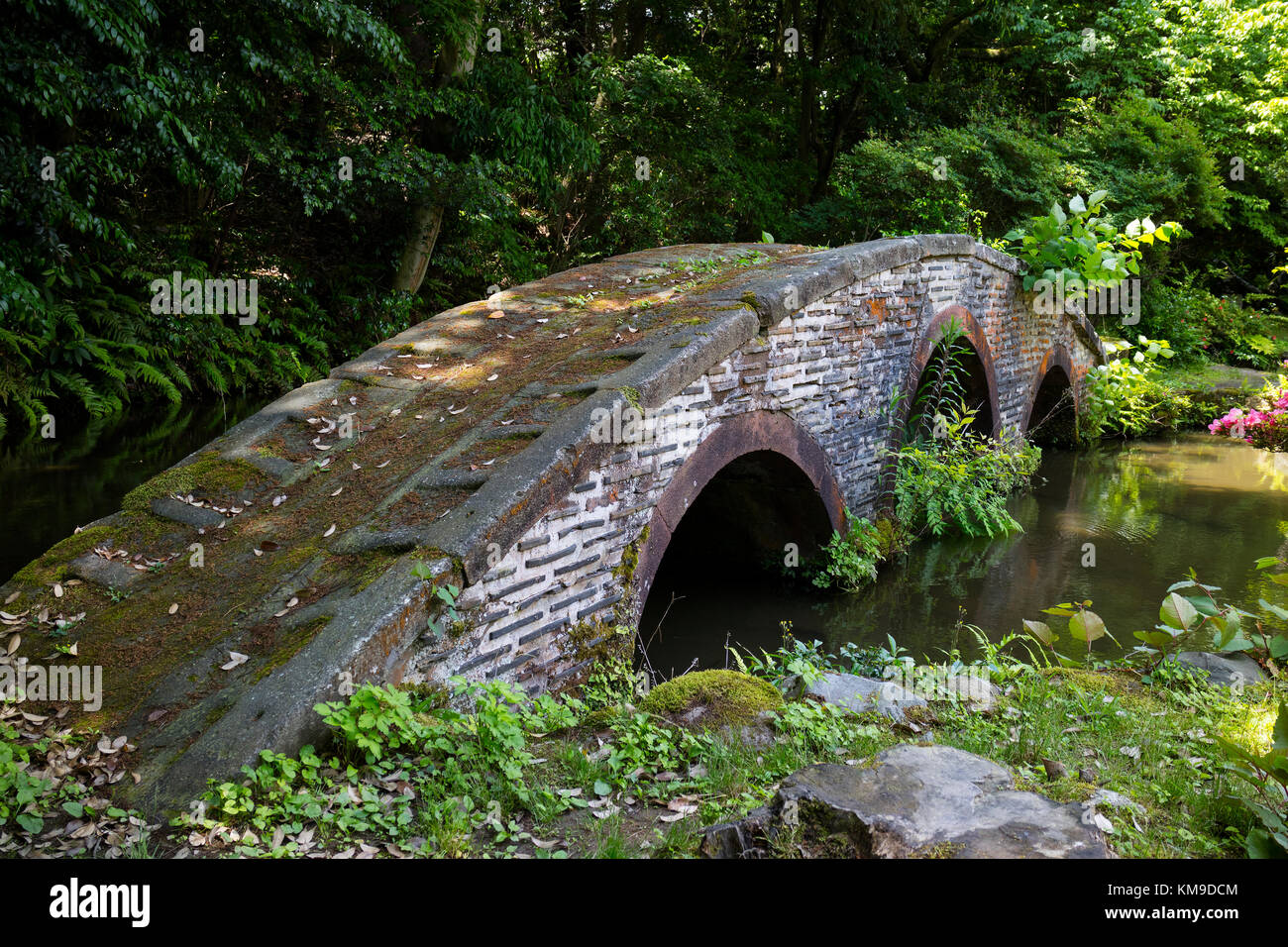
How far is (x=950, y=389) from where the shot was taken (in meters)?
9.71

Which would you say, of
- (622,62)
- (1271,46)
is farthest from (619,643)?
(1271,46)

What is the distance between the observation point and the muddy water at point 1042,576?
22.1 ft

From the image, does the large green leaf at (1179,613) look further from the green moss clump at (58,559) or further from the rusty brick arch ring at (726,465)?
the green moss clump at (58,559)

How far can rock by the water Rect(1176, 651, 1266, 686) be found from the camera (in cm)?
451

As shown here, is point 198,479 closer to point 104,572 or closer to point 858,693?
point 104,572

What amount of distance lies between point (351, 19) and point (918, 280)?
5.33 meters

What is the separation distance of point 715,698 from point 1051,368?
10219 mm

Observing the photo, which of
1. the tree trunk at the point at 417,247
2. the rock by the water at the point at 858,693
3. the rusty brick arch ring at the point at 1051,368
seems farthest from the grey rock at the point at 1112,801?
the tree trunk at the point at 417,247

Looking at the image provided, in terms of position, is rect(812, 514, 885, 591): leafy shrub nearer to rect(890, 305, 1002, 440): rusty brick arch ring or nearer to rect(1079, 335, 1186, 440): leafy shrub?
rect(890, 305, 1002, 440): rusty brick arch ring

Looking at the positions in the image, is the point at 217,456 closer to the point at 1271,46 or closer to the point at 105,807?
the point at 105,807

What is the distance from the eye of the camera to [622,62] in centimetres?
1185

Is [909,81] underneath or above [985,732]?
above

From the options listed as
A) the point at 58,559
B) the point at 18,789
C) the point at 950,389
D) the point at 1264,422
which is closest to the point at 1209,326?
the point at 1264,422

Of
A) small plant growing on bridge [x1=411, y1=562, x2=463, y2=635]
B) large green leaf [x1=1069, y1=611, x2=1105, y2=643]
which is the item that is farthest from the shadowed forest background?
large green leaf [x1=1069, y1=611, x2=1105, y2=643]
